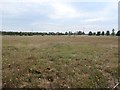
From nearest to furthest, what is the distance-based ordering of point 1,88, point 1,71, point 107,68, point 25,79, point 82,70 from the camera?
point 1,88
point 25,79
point 1,71
point 82,70
point 107,68

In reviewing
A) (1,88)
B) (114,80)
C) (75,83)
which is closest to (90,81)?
(75,83)

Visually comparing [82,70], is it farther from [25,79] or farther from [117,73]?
[25,79]

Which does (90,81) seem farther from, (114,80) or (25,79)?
(25,79)

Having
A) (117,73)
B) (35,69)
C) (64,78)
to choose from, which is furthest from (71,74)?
(117,73)

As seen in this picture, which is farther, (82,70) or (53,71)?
(82,70)

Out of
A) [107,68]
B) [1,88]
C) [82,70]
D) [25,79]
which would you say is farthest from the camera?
[107,68]

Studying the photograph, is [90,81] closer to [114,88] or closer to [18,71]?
[114,88]

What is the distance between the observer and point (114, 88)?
12.1m

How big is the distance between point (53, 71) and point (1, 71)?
8.21 feet

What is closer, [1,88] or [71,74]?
[1,88]

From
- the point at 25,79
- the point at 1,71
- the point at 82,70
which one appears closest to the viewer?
the point at 25,79

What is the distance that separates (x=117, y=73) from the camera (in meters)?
14.5

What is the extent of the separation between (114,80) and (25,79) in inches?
180

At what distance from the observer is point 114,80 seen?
13.3m
